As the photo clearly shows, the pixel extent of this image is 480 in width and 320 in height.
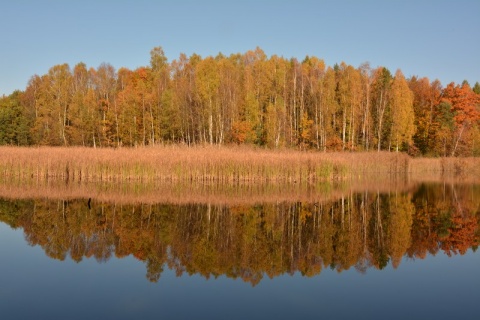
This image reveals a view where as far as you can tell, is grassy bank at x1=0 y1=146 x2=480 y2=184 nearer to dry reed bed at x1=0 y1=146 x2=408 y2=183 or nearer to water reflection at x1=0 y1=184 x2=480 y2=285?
dry reed bed at x1=0 y1=146 x2=408 y2=183

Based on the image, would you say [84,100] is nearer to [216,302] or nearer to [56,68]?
[56,68]

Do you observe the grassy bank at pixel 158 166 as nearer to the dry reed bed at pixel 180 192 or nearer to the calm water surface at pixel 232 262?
the dry reed bed at pixel 180 192

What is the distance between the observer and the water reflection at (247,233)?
28.8ft

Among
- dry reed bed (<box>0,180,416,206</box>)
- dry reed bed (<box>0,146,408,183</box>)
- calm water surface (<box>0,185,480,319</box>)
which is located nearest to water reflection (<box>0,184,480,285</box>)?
calm water surface (<box>0,185,480,319</box>)

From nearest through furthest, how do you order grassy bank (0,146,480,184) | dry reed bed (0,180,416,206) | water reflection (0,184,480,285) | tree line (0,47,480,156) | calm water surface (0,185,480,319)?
calm water surface (0,185,480,319), water reflection (0,184,480,285), dry reed bed (0,180,416,206), grassy bank (0,146,480,184), tree line (0,47,480,156)

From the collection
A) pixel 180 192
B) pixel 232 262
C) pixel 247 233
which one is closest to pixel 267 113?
pixel 180 192

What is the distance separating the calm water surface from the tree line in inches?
1025

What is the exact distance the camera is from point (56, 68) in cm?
5162

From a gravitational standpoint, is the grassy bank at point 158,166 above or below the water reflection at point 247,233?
above

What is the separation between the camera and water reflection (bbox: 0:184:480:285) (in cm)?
878

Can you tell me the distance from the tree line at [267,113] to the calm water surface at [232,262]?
26036mm

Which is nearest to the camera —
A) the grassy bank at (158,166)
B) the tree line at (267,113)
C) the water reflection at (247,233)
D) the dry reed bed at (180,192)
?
the water reflection at (247,233)

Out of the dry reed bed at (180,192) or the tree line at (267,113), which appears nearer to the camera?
the dry reed bed at (180,192)

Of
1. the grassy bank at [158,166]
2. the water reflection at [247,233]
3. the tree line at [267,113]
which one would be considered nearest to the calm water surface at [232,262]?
the water reflection at [247,233]
